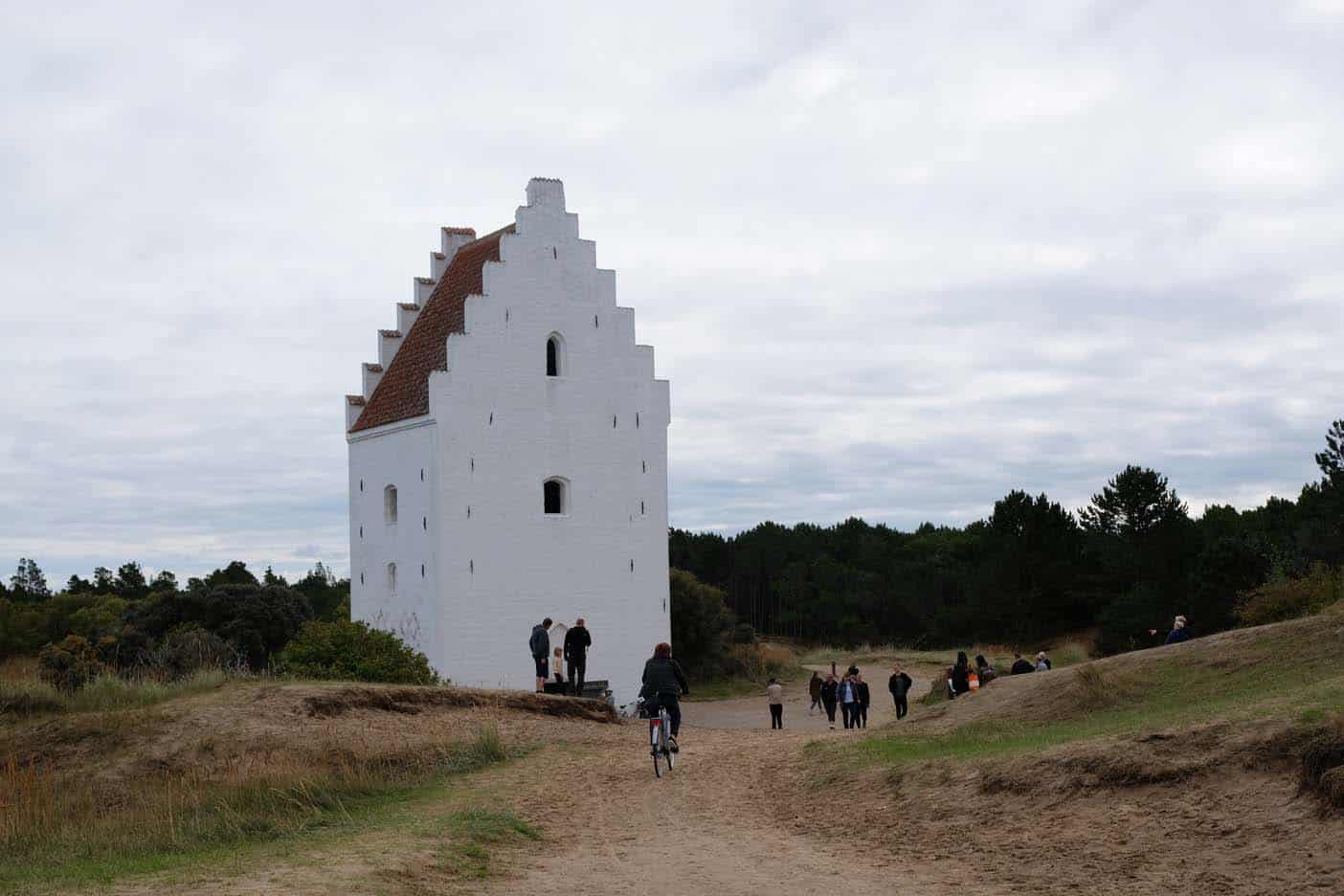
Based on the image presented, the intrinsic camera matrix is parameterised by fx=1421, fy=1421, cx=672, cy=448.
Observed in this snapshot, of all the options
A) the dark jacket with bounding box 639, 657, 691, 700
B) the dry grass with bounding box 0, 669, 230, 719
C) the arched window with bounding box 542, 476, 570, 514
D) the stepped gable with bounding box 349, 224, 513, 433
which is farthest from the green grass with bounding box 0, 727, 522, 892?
the stepped gable with bounding box 349, 224, 513, 433

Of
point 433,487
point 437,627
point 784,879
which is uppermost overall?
point 433,487

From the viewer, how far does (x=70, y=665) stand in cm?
3055

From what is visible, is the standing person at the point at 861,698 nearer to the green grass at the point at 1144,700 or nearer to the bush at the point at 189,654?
the green grass at the point at 1144,700

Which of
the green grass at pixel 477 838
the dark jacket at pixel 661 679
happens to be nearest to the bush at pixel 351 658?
the dark jacket at pixel 661 679

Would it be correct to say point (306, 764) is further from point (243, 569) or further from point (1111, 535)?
point (243, 569)

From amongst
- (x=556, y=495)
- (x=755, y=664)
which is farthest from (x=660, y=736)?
(x=755, y=664)

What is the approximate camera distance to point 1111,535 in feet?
187

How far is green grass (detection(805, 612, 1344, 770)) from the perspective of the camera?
1477 cm

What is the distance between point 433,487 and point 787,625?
51.4 meters

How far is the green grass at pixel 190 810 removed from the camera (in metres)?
13.3

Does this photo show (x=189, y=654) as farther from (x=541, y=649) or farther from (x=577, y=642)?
(x=577, y=642)

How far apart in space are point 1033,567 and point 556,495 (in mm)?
30480

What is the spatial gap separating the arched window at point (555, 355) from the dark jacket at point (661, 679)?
1927 cm

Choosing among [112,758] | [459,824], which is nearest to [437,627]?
[112,758]
